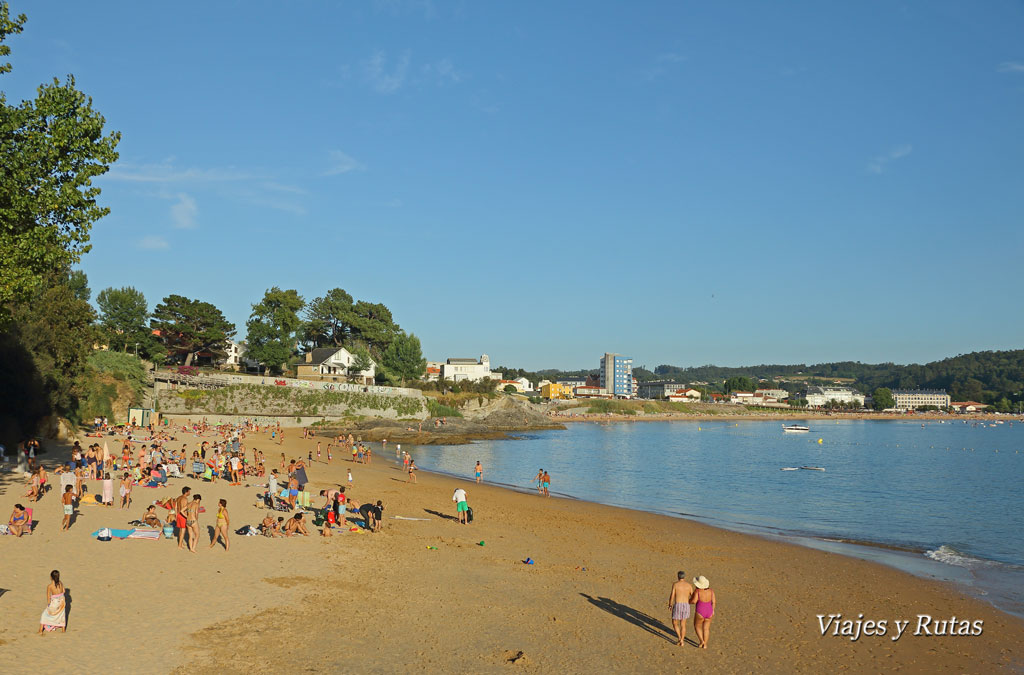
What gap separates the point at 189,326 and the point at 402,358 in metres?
28.9

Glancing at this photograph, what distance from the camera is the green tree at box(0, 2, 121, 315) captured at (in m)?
16.0

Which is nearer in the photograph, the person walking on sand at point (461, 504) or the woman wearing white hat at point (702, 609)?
the woman wearing white hat at point (702, 609)

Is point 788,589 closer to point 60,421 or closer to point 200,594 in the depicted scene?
point 200,594

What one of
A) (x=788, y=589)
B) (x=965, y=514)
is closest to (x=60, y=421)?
(x=788, y=589)

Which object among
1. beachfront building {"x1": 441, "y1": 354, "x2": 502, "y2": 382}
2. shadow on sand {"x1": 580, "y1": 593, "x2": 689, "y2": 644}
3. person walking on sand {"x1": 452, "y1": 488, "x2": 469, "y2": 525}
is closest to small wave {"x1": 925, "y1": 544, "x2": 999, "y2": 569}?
shadow on sand {"x1": 580, "y1": 593, "x2": 689, "y2": 644}

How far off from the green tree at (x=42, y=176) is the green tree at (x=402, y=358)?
3062 inches

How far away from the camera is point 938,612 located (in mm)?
14500

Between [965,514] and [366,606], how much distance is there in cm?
2855

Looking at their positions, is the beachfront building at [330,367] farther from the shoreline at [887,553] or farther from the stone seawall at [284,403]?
the shoreline at [887,553]

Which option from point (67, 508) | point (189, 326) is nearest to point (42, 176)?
point (67, 508)

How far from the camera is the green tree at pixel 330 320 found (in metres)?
101

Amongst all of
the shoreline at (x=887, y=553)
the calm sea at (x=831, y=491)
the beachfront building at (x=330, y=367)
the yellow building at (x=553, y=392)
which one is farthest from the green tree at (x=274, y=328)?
the yellow building at (x=553, y=392)

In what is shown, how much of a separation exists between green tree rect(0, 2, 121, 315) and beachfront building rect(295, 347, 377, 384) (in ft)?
235

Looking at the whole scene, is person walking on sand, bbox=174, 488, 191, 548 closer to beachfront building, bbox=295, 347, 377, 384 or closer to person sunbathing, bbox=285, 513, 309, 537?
person sunbathing, bbox=285, 513, 309, 537
